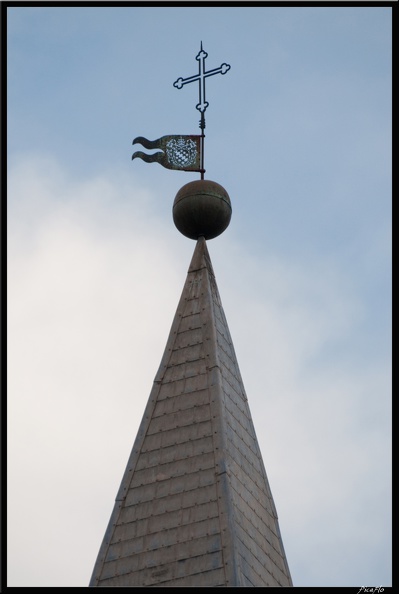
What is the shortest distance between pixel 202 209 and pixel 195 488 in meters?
6.96

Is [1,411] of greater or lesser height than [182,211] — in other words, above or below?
below

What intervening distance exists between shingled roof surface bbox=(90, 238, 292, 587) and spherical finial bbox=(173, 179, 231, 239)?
1917 millimetres

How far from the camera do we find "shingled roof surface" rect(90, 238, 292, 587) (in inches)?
966

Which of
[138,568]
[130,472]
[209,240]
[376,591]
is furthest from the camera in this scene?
[209,240]

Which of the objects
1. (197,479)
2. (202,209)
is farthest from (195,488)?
(202,209)

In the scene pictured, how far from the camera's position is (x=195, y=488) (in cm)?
2566

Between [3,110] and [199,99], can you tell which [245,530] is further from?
[199,99]

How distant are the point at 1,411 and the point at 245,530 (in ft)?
14.8

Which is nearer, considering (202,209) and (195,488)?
(195,488)

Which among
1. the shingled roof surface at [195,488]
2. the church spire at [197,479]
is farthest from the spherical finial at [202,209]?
the shingled roof surface at [195,488]

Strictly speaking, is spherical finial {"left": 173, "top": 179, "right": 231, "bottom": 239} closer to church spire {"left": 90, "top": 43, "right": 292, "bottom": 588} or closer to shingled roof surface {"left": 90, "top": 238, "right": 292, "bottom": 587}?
church spire {"left": 90, "top": 43, "right": 292, "bottom": 588}

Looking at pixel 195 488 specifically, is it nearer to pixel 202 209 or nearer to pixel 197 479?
pixel 197 479

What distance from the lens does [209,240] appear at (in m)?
31.2
